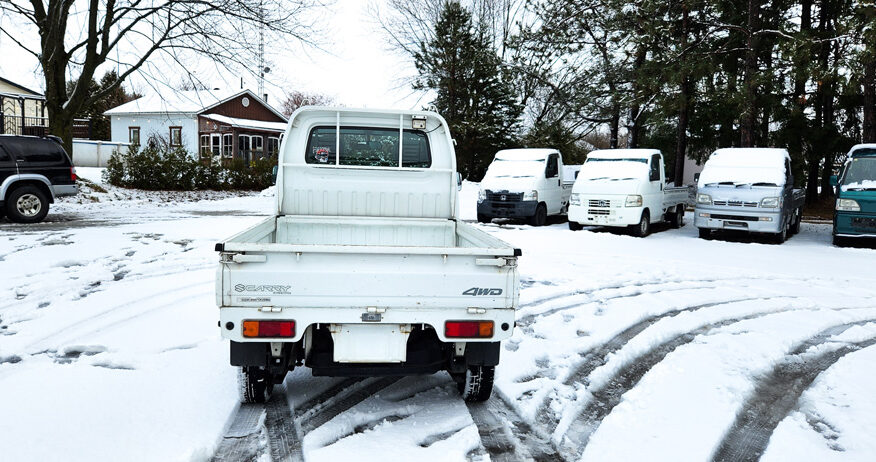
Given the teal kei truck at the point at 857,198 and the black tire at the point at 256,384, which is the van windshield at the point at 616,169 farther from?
the black tire at the point at 256,384

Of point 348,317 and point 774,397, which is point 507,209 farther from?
point 348,317

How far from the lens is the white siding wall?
41.5 meters

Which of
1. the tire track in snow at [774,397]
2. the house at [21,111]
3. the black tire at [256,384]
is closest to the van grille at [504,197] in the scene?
the tire track in snow at [774,397]

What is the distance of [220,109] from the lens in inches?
1623

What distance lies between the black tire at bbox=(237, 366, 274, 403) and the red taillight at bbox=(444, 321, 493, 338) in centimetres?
127

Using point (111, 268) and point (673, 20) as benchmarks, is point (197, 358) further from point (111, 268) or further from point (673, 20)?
point (673, 20)

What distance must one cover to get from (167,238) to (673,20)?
57.3 feet

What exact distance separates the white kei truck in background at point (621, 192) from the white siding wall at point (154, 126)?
106 feet

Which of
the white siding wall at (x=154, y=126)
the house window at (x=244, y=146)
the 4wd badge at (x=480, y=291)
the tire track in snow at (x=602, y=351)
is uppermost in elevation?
the white siding wall at (x=154, y=126)

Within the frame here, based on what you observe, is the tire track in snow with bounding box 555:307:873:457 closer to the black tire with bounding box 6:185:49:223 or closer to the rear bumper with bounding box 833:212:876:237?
the rear bumper with bounding box 833:212:876:237

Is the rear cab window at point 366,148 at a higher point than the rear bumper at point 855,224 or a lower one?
higher

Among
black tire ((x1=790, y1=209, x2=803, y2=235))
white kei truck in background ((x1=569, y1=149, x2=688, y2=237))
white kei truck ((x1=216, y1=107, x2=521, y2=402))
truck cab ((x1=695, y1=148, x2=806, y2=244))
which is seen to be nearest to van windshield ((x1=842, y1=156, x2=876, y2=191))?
truck cab ((x1=695, y1=148, x2=806, y2=244))

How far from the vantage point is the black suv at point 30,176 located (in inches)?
552

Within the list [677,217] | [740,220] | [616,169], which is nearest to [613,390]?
[740,220]
